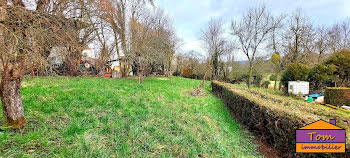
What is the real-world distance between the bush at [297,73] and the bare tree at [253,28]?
3039mm

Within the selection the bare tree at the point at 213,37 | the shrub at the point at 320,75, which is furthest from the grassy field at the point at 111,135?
the shrub at the point at 320,75

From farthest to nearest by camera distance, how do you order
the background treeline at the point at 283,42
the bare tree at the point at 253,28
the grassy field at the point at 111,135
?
the bare tree at the point at 253,28 → the background treeline at the point at 283,42 → the grassy field at the point at 111,135

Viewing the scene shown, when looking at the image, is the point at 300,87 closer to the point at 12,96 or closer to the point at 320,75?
the point at 320,75

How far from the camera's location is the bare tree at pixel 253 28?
11.0 m

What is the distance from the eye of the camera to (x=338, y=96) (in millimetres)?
6312

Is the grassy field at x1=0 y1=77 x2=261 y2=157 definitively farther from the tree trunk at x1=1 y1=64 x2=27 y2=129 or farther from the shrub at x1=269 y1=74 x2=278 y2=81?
the shrub at x1=269 y1=74 x2=278 y2=81

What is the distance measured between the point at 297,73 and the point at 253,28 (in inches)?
200

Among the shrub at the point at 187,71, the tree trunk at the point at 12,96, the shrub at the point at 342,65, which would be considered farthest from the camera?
the shrub at the point at 187,71

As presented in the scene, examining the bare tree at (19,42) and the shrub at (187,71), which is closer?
the bare tree at (19,42)

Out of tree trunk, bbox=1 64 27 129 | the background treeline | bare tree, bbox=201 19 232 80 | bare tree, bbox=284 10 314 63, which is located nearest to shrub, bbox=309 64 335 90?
the background treeline

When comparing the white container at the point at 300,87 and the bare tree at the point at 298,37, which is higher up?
the bare tree at the point at 298,37

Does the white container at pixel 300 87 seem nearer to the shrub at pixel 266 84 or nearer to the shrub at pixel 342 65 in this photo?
the shrub at pixel 342 65

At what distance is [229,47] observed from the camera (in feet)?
44.7

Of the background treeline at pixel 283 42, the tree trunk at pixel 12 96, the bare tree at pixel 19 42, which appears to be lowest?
the tree trunk at pixel 12 96
